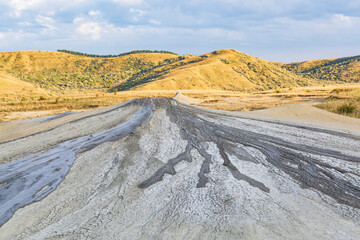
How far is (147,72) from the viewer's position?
8800 cm

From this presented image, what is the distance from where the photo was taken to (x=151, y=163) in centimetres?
465

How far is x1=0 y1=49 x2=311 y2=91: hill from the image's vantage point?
64.9 m

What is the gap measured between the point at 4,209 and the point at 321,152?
5.71 m

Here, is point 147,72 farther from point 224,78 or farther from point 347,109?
point 347,109

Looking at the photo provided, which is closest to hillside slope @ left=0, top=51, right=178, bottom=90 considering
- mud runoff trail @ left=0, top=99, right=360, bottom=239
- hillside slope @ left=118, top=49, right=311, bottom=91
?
hillside slope @ left=118, top=49, right=311, bottom=91

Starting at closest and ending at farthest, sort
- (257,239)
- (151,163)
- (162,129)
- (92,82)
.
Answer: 1. (257,239)
2. (151,163)
3. (162,129)
4. (92,82)

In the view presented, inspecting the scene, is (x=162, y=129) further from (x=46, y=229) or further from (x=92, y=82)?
(x=92, y=82)

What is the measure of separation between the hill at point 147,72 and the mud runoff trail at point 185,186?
166 ft

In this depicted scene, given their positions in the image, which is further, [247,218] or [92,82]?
[92,82]

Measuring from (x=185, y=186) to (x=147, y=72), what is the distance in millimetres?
86785

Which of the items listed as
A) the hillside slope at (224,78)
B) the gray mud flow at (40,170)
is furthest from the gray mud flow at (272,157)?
the hillside slope at (224,78)

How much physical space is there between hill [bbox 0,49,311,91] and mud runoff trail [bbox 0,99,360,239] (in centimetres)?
5057

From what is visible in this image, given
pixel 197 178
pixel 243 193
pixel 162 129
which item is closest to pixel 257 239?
pixel 243 193

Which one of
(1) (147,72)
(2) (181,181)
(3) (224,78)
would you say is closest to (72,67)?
(1) (147,72)
